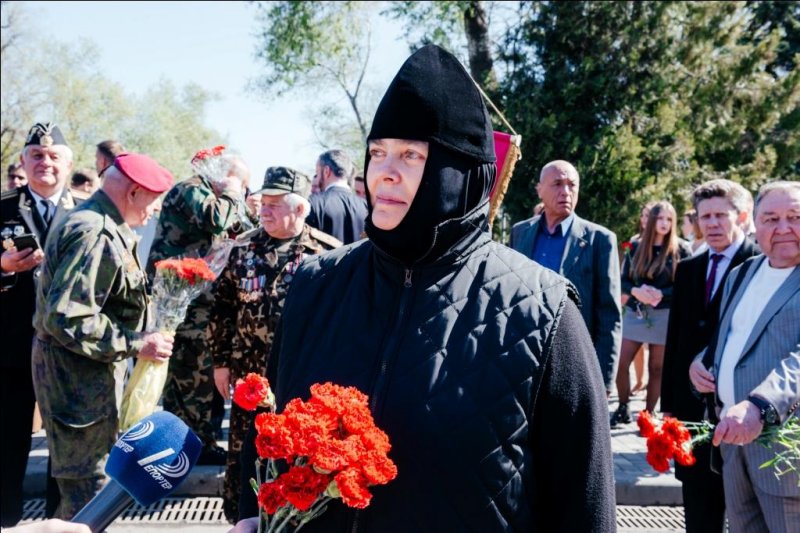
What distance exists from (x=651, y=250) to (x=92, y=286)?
5.74 meters

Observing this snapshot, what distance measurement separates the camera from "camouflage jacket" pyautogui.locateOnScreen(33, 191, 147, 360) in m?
3.53

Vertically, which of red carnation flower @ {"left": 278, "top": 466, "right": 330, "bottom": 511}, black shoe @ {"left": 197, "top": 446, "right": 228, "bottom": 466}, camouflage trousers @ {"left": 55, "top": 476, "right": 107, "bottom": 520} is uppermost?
red carnation flower @ {"left": 278, "top": 466, "right": 330, "bottom": 511}

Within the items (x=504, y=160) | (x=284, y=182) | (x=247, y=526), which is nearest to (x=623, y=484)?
(x=504, y=160)

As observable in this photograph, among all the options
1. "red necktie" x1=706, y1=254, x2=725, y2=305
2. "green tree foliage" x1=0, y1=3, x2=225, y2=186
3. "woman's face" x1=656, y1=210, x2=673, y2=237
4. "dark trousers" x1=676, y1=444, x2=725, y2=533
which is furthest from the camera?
"green tree foliage" x1=0, y1=3, x2=225, y2=186

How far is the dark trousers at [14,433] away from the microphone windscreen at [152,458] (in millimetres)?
3454

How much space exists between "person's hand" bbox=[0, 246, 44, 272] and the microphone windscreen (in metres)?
3.38

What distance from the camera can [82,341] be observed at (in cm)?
354

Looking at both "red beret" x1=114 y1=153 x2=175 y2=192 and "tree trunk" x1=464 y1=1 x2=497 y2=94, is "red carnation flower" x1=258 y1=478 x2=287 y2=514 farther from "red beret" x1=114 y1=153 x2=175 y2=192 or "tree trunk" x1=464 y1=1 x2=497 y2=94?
"tree trunk" x1=464 y1=1 x2=497 y2=94

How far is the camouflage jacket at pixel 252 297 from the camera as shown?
4.26 m

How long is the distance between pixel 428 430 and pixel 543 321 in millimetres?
404

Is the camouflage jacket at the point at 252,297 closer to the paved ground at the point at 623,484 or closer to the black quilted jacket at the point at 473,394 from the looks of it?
the paved ground at the point at 623,484

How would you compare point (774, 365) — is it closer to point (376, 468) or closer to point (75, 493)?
point (376, 468)

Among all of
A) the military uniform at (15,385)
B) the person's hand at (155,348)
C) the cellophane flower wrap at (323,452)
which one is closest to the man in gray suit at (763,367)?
the cellophane flower wrap at (323,452)

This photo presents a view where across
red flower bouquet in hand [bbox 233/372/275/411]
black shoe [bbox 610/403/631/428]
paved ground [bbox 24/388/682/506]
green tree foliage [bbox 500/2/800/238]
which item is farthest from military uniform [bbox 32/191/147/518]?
green tree foliage [bbox 500/2/800/238]
